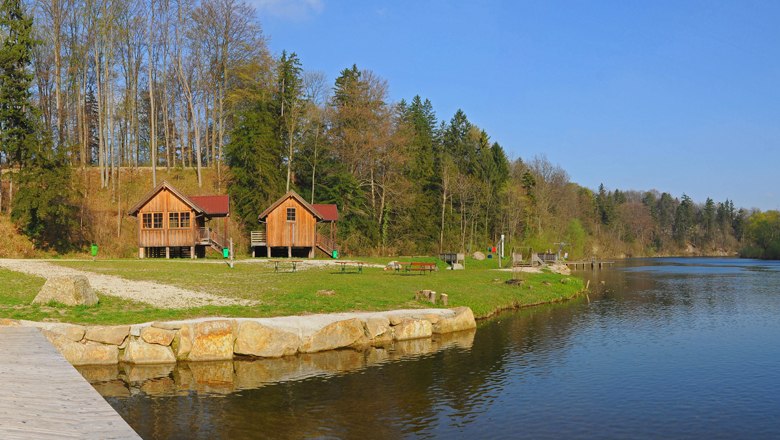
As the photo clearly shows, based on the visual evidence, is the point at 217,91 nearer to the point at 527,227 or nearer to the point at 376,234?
the point at 376,234

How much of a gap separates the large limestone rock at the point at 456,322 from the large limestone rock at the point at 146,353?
995 cm

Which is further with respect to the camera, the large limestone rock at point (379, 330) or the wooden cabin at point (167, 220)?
the wooden cabin at point (167, 220)

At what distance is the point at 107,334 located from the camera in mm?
15828

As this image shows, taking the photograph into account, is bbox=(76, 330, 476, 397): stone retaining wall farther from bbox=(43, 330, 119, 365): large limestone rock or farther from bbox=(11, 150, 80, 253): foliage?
bbox=(11, 150, 80, 253): foliage

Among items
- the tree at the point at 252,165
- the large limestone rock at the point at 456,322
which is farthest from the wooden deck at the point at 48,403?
the tree at the point at 252,165

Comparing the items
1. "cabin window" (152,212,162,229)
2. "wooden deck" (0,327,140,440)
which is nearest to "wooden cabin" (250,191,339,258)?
"cabin window" (152,212,162,229)

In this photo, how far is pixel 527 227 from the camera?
276ft

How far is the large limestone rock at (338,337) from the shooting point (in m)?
17.8

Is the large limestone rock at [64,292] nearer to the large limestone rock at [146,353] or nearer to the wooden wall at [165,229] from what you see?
the large limestone rock at [146,353]

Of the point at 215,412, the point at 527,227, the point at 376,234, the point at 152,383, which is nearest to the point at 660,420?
the point at 215,412

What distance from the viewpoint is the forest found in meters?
43.1

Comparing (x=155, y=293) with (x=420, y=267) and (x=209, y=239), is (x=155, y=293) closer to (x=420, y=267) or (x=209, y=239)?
(x=420, y=267)

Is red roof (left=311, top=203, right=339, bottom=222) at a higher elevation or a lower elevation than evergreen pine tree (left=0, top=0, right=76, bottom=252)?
lower

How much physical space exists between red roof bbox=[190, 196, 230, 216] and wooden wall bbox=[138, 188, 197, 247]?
1.95 metres
